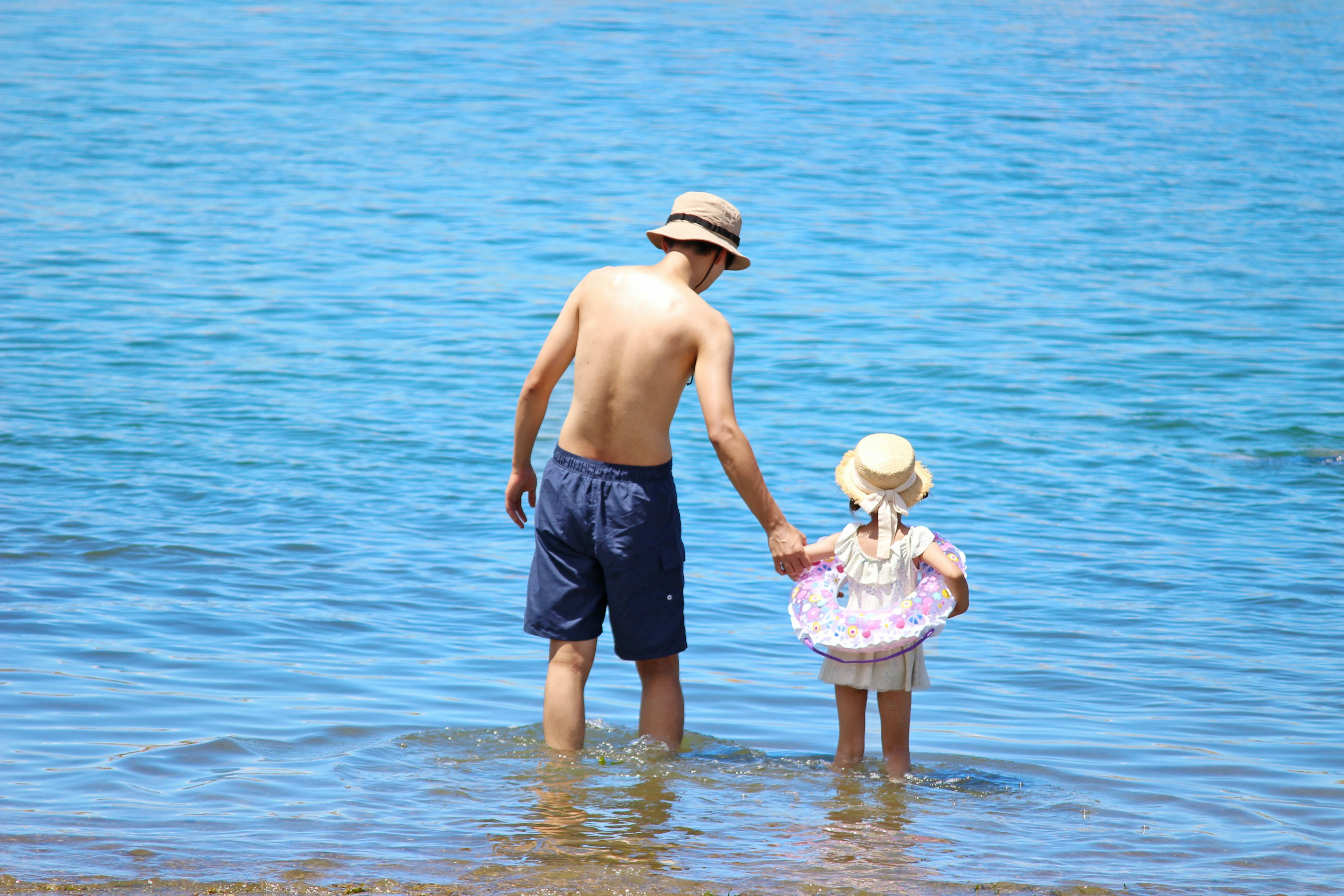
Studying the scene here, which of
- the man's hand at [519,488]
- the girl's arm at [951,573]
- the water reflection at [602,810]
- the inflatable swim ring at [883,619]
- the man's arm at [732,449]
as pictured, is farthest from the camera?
the man's hand at [519,488]

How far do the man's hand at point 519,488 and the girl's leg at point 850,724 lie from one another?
1197mm

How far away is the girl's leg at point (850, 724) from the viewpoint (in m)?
4.54

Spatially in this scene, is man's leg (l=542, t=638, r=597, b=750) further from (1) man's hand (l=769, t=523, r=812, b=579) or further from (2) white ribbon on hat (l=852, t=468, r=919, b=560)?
(2) white ribbon on hat (l=852, t=468, r=919, b=560)

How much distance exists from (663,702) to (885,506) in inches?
39.4

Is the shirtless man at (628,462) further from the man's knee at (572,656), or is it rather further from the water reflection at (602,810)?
the water reflection at (602,810)

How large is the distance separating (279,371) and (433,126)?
553 inches

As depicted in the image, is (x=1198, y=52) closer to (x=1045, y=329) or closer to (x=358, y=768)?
(x=1045, y=329)

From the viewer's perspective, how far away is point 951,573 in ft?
14.0

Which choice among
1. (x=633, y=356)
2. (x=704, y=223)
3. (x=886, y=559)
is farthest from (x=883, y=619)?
(x=704, y=223)

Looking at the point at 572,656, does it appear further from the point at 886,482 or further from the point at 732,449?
the point at 886,482

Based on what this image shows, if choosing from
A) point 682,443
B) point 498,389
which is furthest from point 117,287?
point 682,443

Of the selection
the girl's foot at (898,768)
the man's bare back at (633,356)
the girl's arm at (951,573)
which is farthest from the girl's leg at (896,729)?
the man's bare back at (633,356)

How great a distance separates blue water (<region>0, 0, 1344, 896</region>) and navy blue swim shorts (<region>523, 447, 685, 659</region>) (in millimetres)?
443

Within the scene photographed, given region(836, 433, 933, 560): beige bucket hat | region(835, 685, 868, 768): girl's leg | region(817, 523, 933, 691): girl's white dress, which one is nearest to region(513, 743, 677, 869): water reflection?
region(835, 685, 868, 768): girl's leg
